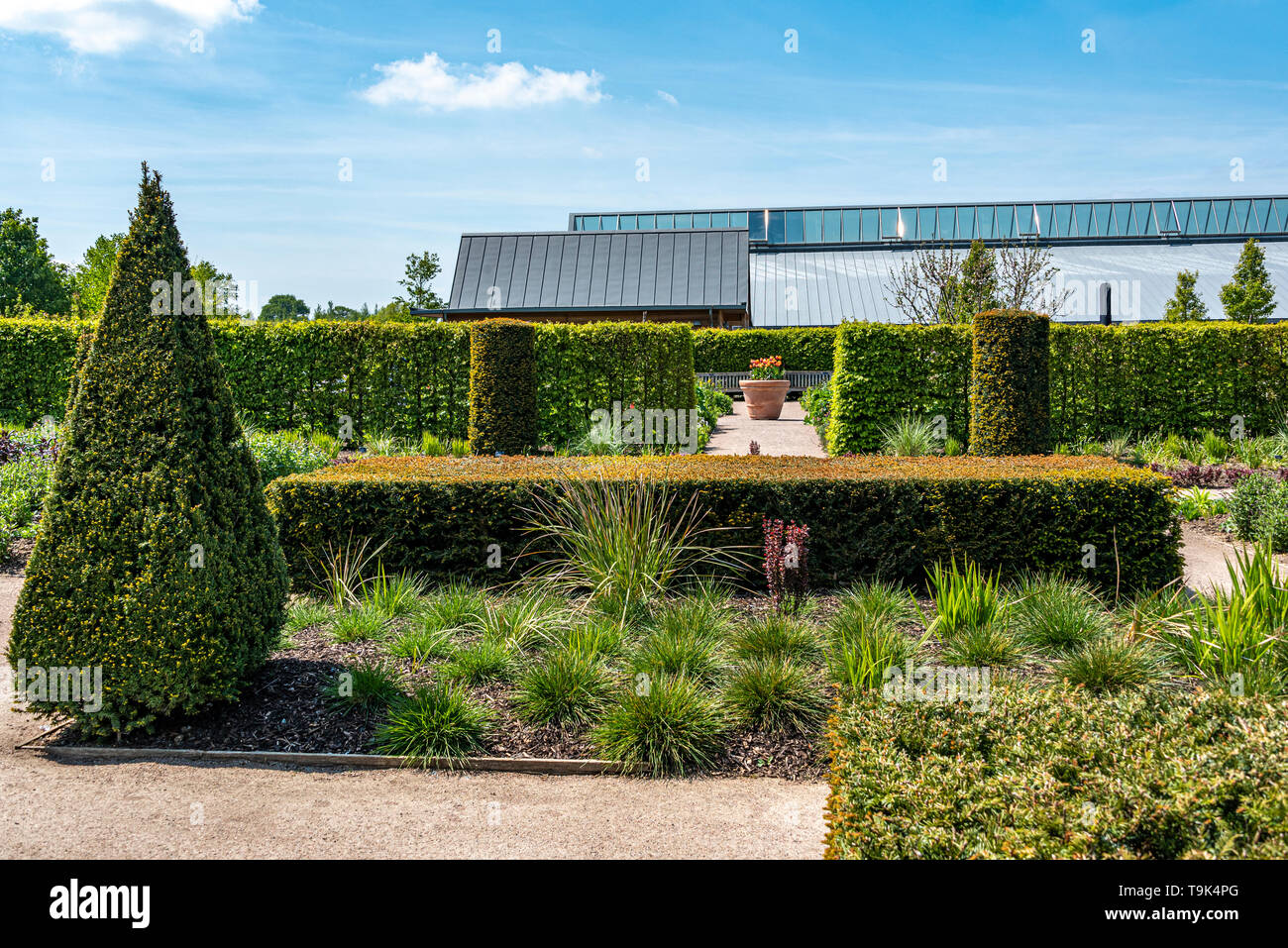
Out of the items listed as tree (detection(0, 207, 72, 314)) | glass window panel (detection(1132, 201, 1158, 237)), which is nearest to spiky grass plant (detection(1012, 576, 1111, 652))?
glass window panel (detection(1132, 201, 1158, 237))

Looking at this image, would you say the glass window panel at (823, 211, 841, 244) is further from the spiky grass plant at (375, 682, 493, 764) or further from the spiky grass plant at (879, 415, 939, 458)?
the spiky grass plant at (375, 682, 493, 764)

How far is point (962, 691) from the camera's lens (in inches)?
144

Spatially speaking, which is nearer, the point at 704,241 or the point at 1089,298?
the point at 704,241

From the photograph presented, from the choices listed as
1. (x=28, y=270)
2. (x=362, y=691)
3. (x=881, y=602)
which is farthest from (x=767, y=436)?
(x=28, y=270)

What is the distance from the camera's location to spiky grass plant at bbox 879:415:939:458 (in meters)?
11.4

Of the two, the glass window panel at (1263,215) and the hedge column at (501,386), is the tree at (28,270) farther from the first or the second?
the glass window panel at (1263,215)

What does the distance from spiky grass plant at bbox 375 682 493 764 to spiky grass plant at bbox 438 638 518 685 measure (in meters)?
0.36

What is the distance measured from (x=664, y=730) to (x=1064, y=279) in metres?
39.0

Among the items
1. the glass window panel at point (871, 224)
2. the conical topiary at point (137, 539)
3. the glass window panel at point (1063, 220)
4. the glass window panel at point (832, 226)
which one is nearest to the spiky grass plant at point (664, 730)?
the conical topiary at point (137, 539)

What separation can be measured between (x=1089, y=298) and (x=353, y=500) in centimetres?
3804

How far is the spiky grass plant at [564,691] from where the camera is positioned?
4355 millimetres

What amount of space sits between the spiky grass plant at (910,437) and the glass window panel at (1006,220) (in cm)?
3722
